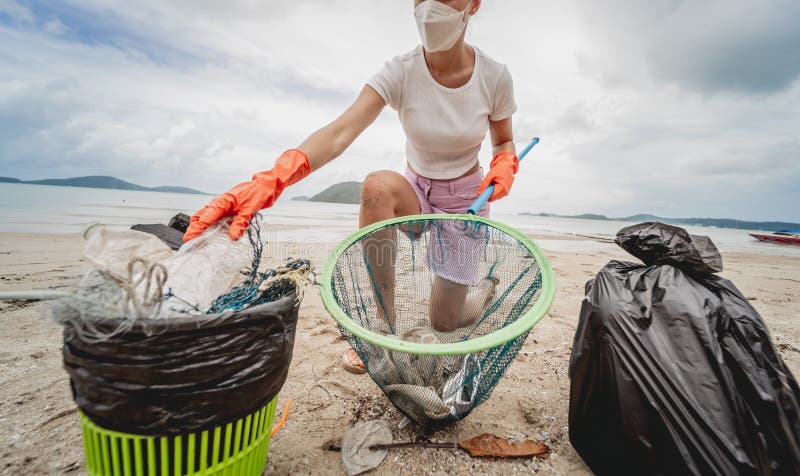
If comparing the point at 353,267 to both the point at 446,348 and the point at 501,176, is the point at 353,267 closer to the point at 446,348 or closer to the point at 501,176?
the point at 446,348

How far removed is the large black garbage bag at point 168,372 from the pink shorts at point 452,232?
96 cm

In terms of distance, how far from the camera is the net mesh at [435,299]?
1161 millimetres

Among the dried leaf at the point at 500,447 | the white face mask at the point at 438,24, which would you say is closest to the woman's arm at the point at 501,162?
the white face mask at the point at 438,24

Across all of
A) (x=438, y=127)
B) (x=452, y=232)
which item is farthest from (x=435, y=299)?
(x=438, y=127)

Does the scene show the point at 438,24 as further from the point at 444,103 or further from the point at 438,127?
the point at 438,127

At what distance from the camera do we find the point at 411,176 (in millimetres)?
2104

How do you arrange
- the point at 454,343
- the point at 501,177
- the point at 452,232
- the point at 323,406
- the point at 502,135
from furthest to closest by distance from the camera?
the point at 502,135
the point at 501,177
the point at 452,232
the point at 323,406
the point at 454,343

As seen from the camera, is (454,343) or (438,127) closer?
(454,343)

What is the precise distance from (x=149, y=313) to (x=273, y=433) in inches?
31.5

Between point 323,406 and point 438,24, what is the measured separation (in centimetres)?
195

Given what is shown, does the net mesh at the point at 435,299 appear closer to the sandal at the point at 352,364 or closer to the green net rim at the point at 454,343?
the green net rim at the point at 454,343

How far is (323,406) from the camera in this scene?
142 centimetres

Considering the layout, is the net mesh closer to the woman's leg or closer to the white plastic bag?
the woman's leg

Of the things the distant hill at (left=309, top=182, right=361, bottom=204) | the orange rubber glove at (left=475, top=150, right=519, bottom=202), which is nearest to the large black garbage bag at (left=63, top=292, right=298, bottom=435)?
the orange rubber glove at (left=475, top=150, right=519, bottom=202)
